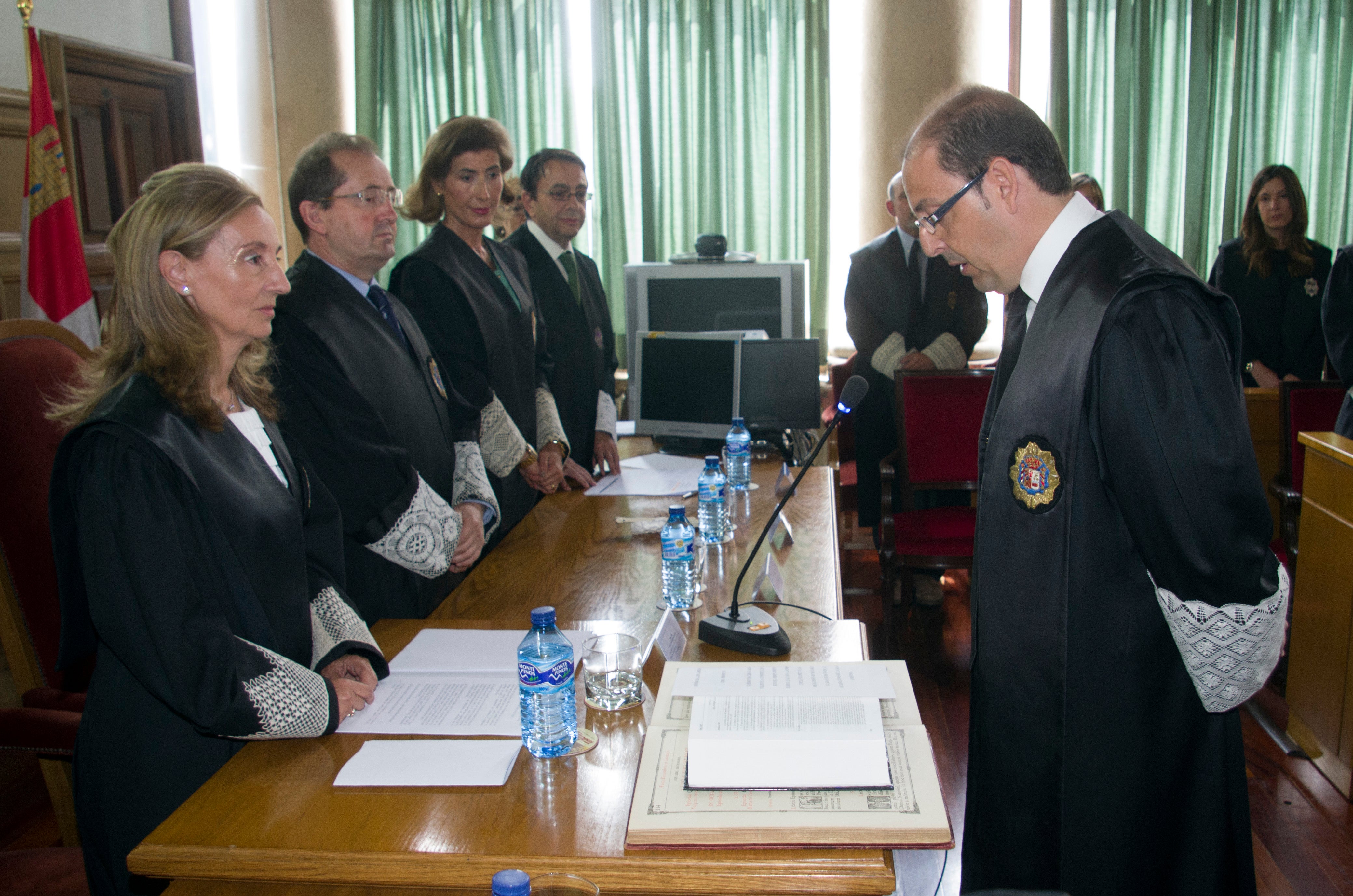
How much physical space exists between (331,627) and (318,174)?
1010mm

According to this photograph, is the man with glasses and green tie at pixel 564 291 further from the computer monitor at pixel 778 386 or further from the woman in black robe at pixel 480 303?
the computer monitor at pixel 778 386

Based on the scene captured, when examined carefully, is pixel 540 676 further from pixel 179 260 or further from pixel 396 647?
pixel 179 260

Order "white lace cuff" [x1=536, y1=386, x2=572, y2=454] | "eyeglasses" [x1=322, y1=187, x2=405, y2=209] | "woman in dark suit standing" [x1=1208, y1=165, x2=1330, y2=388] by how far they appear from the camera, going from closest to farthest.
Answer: "eyeglasses" [x1=322, y1=187, x2=405, y2=209], "white lace cuff" [x1=536, y1=386, x2=572, y2=454], "woman in dark suit standing" [x1=1208, y1=165, x2=1330, y2=388]

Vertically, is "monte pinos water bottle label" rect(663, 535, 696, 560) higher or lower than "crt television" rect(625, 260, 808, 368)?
lower

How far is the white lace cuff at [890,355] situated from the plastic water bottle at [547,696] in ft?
9.45

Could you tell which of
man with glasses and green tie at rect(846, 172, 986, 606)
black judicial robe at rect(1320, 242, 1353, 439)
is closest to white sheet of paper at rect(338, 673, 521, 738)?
man with glasses and green tie at rect(846, 172, 986, 606)

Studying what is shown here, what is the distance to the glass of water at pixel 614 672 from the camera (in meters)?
1.30

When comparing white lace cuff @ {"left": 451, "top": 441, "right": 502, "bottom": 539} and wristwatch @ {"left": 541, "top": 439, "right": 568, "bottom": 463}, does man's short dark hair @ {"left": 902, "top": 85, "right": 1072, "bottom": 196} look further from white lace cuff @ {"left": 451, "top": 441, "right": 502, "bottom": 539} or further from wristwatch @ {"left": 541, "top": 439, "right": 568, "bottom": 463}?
wristwatch @ {"left": 541, "top": 439, "right": 568, "bottom": 463}

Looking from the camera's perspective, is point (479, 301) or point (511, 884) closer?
point (511, 884)

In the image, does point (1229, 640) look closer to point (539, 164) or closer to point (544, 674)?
point (544, 674)

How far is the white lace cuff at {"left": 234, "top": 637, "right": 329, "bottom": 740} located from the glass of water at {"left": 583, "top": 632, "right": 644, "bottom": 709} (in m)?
0.35

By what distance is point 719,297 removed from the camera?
12.4ft

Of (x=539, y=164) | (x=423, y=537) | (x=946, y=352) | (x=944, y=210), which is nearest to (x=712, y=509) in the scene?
(x=423, y=537)

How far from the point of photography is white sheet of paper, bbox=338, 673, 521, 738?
1271mm
